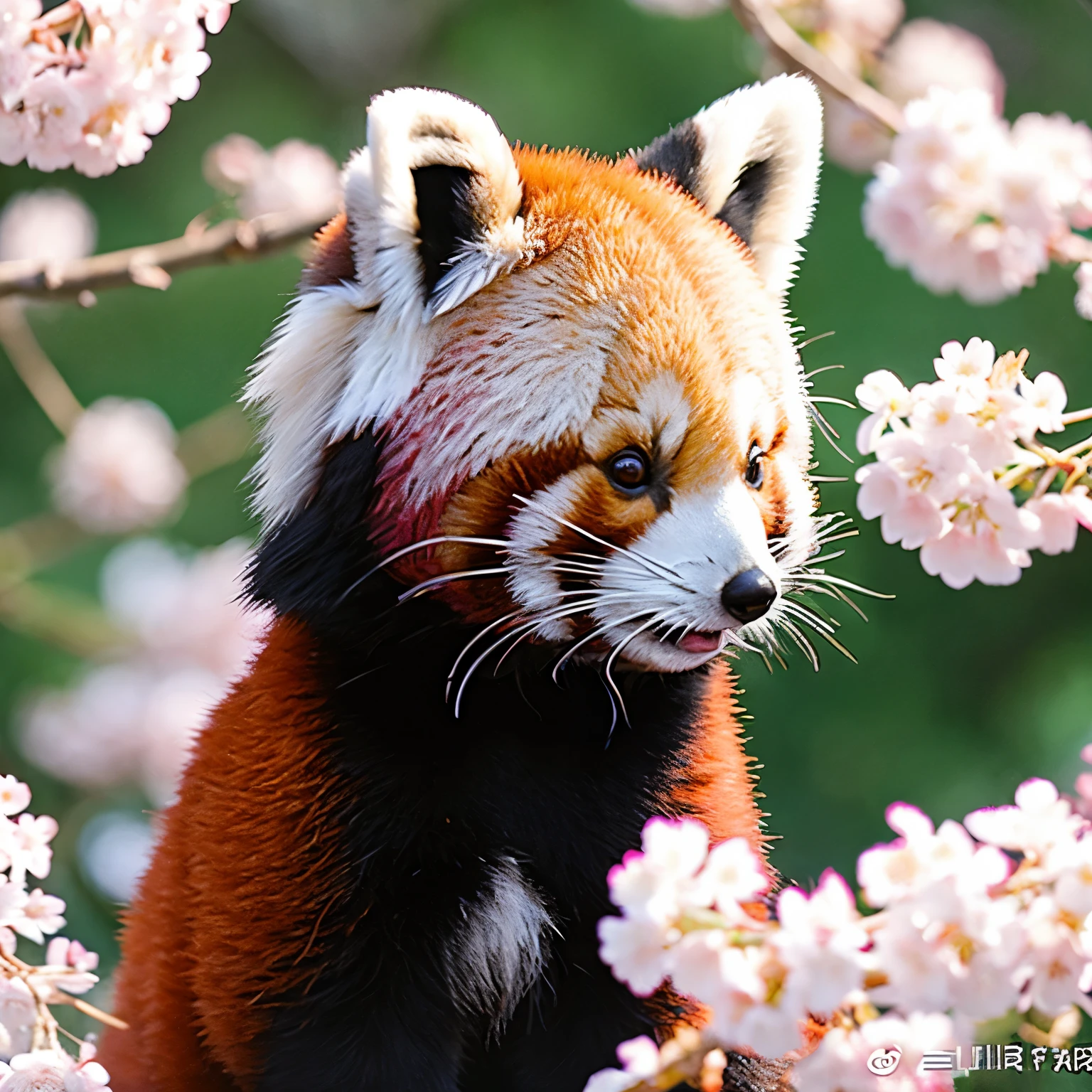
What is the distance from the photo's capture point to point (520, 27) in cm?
155

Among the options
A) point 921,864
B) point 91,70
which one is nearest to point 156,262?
point 91,70

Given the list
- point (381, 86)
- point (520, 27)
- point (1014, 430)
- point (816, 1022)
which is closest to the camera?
point (1014, 430)

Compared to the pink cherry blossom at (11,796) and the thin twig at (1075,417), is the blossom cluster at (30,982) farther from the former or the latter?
the thin twig at (1075,417)

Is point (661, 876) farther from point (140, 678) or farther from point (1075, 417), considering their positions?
point (140, 678)

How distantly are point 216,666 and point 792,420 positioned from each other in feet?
3.38

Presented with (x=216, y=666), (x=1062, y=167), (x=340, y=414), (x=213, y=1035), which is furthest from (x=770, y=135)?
(x=216, y=666)

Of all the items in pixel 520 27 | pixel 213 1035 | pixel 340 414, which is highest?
pixel 520 27

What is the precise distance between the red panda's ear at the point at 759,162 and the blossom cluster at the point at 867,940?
0.40m

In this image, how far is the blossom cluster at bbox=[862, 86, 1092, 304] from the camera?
787mm

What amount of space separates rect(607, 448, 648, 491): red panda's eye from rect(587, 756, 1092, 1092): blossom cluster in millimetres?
202

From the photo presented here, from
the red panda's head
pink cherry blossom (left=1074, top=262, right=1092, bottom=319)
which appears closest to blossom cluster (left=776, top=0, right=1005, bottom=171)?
pink cherry blossom (left=1074, top=262, right=1092, bottom=319)

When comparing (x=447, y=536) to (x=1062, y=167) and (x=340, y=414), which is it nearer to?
(x=340, y=414)

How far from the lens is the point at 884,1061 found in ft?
2.45

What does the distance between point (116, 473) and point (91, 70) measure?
3.14ft
